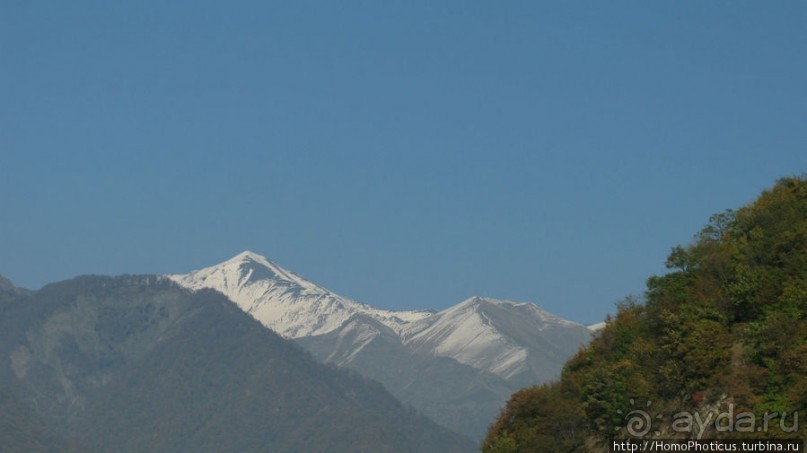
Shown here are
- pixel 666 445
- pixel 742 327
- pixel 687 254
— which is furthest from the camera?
pixel 687 254

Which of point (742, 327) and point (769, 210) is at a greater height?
point (769, 210)

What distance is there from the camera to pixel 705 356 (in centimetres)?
7931

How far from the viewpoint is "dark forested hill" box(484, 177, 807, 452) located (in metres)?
73.7

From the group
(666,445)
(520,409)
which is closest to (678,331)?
(666,445)

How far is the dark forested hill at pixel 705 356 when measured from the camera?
7369cm

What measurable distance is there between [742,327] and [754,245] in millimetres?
7407

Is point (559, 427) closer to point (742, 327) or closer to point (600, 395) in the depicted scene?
point (600, 395)

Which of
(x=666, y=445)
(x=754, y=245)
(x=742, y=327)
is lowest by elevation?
(x=666, y=445)

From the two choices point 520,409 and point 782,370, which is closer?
point 782,370

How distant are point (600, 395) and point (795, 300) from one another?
44.9ft

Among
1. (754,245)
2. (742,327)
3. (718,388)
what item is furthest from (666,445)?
(754,245)

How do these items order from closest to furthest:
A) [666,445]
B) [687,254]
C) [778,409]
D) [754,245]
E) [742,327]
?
[778,409] → [666,445] → [742,327] → [754,245] → [687,254]

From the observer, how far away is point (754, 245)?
86375 millimetres

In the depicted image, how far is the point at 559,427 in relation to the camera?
295 feet
